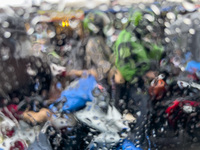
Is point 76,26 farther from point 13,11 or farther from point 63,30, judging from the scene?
point 13,11

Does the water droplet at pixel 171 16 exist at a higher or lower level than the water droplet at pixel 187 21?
higher

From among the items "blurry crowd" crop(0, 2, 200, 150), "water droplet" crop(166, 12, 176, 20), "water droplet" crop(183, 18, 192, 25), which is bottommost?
"blurry crowd" crop(0, 2, 200, 150)

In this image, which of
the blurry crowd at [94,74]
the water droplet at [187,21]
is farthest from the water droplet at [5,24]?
the water droplet at [187,21]

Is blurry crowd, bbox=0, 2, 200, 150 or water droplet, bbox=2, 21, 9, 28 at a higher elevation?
water droplet, bbox=2, 21, 9, 28

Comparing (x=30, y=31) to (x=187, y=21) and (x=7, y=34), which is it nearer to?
(x=7, y=34)

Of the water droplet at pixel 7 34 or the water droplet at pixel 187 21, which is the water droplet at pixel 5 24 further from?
the water droplet at pixel 187 21

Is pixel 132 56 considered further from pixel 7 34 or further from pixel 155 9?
pixel 7 34

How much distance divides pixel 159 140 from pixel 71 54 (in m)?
0.48

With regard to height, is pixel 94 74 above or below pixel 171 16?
below

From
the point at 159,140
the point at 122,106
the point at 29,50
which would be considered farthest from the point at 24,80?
the point at 159,140

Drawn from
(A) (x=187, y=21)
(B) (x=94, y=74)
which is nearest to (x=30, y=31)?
(B) (x=94, y=74)

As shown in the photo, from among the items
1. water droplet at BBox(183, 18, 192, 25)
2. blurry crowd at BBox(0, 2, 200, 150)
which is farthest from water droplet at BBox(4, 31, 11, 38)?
water droplet at BBox(183, 18, 192, 25)

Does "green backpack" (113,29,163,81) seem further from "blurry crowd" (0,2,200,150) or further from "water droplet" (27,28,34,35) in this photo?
"water droplet" (27,28,34,35)

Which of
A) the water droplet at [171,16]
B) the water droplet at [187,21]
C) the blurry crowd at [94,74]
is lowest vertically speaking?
the blurry crowd at [94,74]
